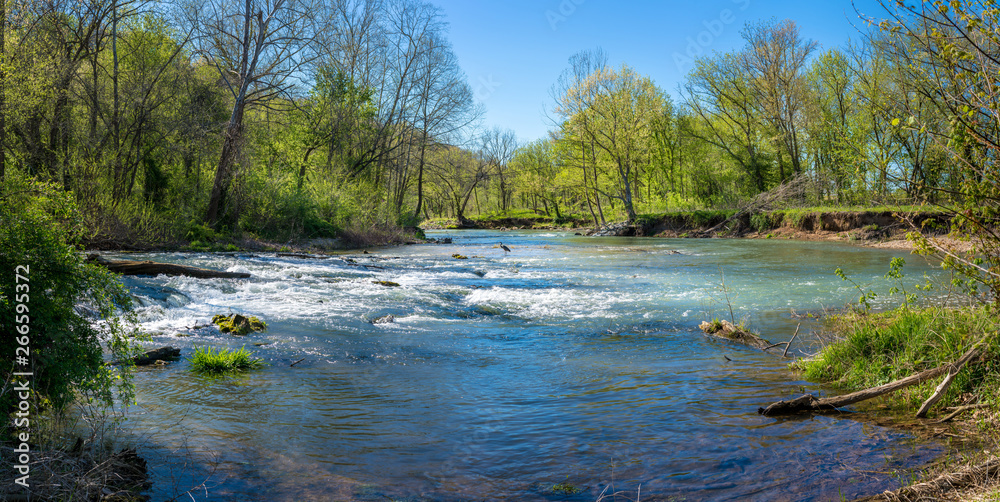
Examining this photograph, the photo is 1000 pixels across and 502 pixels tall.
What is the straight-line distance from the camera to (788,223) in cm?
3341

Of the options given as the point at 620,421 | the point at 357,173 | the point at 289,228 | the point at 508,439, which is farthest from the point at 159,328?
the point at 357,173

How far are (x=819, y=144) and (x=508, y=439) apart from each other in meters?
39.3

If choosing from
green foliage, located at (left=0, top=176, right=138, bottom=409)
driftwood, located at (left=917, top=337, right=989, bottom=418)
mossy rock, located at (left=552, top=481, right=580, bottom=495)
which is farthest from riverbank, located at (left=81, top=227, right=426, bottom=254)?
driftwood, located at (left=917, top=337, right=989, bottom=418)

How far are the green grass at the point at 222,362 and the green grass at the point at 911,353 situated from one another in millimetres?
6616

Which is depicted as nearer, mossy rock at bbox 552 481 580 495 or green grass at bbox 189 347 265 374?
mossy rock at bbox 552 481 580 495

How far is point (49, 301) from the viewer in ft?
12.1

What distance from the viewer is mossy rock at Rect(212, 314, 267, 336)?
8.71m

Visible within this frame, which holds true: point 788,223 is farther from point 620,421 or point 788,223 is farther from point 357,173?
point 620,421

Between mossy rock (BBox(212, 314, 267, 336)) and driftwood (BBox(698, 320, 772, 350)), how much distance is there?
23.5 ft

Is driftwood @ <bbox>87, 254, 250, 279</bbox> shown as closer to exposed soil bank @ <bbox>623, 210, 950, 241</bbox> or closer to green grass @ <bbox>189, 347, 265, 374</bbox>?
green grass @ <bbox>189, 347, 265, 374</bbox>

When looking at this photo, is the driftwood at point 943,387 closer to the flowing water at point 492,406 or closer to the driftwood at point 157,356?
the flowing water at point 492,406

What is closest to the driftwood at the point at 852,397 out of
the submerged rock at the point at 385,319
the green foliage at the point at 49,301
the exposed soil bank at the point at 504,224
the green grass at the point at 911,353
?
the green grass at the point at 911,353

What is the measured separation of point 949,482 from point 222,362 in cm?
690


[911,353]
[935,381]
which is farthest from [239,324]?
[935,381]
